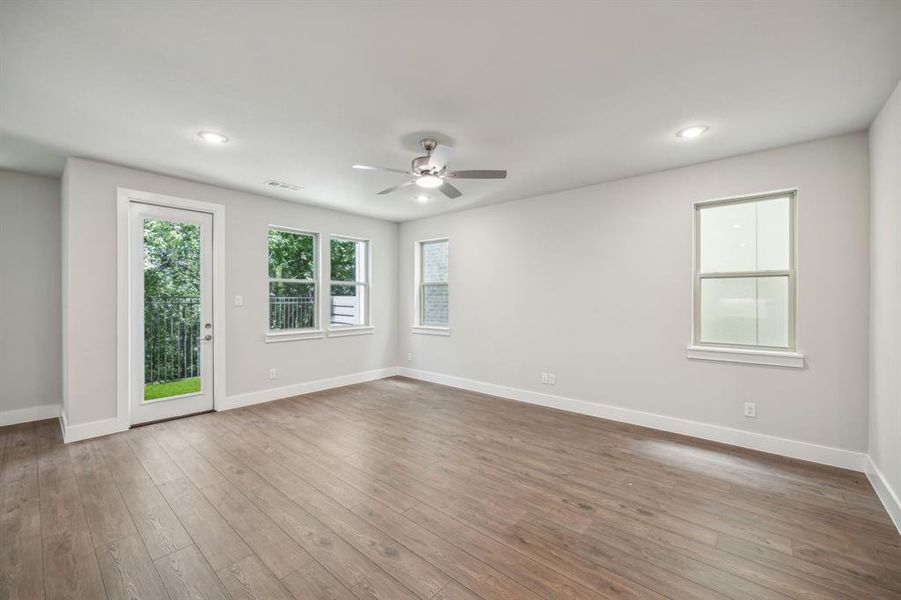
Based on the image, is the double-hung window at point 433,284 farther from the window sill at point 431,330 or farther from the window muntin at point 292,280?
the window muntin at point 292,280

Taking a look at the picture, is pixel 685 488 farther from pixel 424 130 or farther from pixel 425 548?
pixel 424 130

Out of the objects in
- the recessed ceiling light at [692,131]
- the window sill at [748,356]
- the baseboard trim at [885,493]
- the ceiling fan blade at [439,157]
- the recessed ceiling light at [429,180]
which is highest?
the recessed ceiling light at [692,131]

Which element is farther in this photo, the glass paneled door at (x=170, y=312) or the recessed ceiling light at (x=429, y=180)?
the glass paneled door at (x=170, y=312)

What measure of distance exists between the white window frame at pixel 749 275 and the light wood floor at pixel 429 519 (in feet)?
2.78

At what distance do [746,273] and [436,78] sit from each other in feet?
10.8

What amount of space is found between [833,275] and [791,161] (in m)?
1.04

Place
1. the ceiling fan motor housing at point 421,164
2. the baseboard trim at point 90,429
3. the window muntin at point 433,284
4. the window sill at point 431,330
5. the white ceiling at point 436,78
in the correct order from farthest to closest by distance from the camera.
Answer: the window muntin at point 433,284, the window sill at point 431,330, the baseboard trim at point 90,429, the ceiling fan motor housing at point 421,164, the white ceiling at point 436,78

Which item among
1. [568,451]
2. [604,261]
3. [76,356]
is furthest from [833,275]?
[76,356]

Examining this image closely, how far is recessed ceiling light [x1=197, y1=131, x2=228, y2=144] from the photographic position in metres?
3.01

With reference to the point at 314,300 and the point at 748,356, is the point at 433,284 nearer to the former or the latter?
the point at 314,300

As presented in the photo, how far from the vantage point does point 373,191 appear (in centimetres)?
461

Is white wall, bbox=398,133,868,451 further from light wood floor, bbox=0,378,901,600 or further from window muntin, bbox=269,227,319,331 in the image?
window muntin, bbox=269,227,319,331

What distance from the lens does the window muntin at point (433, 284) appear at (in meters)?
6.05

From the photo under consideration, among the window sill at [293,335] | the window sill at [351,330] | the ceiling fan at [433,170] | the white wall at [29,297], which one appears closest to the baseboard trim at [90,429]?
the white wall at [29,297]
